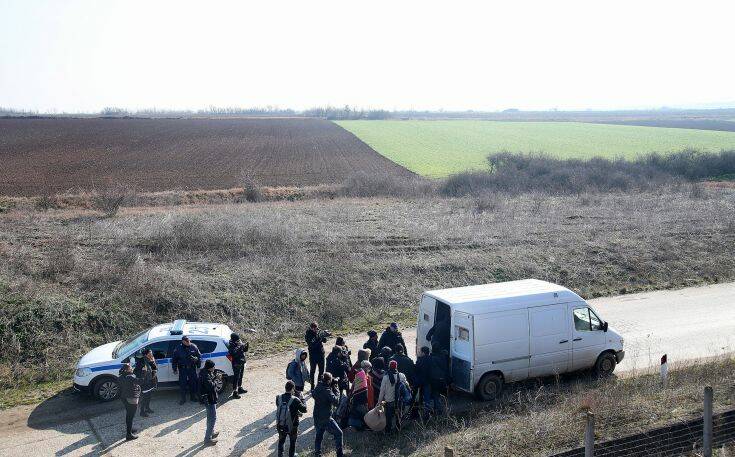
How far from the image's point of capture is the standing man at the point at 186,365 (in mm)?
13133

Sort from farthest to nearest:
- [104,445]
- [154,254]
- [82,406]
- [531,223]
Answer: [531,223] < [154,254] < [82,406] < [104,445]

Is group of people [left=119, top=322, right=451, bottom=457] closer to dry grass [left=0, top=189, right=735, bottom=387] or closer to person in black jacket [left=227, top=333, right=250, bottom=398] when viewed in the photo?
person in black jacket [left=227, top=333, right=250, bottom=398]

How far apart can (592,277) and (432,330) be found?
464 inches

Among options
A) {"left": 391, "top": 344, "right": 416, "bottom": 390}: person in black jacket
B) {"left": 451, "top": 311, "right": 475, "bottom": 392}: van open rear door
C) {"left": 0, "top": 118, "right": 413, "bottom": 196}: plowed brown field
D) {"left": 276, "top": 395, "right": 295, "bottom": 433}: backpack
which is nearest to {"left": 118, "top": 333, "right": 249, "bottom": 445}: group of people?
{"left": 276, "top": 395, "right": 295, "bottom": 433}: backpack

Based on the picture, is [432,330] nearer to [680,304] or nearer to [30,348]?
[30,348]

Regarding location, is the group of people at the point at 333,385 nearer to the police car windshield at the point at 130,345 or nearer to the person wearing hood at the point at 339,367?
the person wearing hood at the point at 339,367

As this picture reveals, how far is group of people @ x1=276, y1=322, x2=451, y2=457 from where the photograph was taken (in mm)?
10469

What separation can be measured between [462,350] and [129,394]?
641 centimetres

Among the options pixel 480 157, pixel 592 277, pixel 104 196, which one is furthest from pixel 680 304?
pixel 480 157

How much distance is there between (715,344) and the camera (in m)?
16.5

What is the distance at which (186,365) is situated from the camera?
13.2 metres

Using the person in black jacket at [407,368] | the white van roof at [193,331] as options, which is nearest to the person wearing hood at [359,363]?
the person in black jacket at [407,368]

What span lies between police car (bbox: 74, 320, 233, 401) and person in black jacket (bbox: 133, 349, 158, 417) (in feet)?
2.57

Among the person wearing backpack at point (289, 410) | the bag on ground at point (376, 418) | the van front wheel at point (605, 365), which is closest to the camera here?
the person wearing backpack at point (289, 410)
